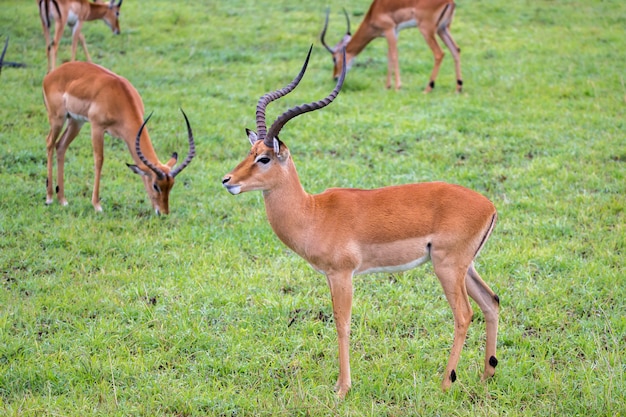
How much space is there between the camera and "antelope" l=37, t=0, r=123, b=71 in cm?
1052

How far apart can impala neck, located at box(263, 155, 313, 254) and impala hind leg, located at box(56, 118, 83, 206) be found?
336 cm

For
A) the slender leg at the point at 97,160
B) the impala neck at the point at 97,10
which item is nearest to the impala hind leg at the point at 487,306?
the slender leg at the point at 97,160

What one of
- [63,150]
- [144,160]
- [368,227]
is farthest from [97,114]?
[368,227]

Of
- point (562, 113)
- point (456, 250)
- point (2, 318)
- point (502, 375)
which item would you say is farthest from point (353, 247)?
point (562, 113)

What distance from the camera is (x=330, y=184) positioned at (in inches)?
275

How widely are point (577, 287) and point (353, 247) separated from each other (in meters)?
1.95

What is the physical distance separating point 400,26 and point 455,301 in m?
7.86

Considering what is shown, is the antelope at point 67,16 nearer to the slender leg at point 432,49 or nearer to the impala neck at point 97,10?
the impala neck at point 97,10

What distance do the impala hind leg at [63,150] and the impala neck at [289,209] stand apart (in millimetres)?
3357

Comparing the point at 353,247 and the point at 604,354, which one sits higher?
the point at 353,247

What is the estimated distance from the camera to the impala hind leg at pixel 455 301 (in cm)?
378

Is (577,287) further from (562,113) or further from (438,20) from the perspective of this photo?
(438,20)

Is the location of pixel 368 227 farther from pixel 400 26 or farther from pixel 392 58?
pixel 400 26

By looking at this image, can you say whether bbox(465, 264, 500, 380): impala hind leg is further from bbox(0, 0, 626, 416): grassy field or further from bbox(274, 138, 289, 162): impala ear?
bbox(274, 138, 289, 162): impala ear
